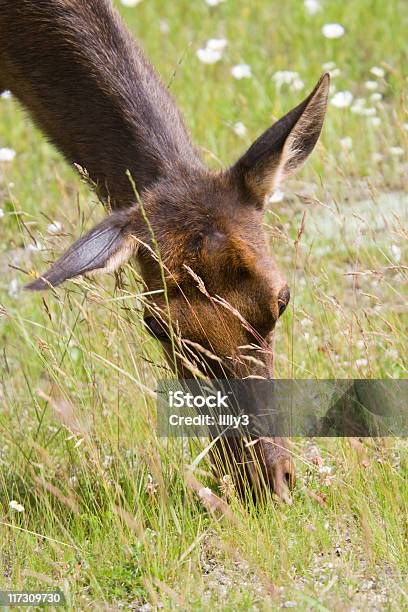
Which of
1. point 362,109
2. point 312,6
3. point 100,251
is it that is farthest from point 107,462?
point 312,6

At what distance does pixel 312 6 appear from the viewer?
10.8 meters

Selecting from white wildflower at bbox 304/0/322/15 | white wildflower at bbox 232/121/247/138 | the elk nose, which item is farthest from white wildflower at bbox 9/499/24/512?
white wildflower at bbox 304/0/322/15

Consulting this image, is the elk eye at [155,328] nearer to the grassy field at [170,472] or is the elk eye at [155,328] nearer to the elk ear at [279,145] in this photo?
the grassy field at [170,472]

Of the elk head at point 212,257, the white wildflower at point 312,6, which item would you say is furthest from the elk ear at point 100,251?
the white wildflower at point 312,6

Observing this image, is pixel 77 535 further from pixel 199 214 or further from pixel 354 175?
pixel 354 175

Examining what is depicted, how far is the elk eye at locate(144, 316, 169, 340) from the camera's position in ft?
17.1

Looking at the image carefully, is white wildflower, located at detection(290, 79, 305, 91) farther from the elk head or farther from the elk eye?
the elk eye

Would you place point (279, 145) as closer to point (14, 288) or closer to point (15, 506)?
point (15, 506)

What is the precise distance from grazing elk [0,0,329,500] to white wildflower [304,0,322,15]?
506 centimetres

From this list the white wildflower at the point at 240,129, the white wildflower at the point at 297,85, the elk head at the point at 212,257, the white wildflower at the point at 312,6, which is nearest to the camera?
the elk head at the point at 212,257

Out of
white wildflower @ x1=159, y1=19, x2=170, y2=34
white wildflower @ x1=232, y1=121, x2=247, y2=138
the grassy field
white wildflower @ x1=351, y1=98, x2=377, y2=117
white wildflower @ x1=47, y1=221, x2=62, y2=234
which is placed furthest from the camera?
white wildflower @ x1=159, y1=19, x2=170, y2=34

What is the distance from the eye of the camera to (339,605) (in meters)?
4.16

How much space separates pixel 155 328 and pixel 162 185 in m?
0.66

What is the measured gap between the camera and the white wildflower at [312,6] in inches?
422
